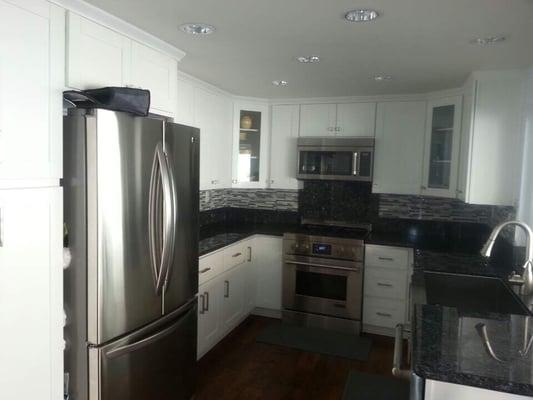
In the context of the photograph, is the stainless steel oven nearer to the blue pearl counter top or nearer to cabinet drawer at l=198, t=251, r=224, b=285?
cabinet drawer at l=198, t=251, r=224, b=285

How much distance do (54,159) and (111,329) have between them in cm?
83

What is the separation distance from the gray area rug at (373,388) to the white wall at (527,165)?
1.45 meters

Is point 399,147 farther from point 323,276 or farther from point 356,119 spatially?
point 323,276

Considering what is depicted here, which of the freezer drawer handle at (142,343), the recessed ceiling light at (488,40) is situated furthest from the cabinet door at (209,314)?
→ the recessed ceiling light at (488,40)

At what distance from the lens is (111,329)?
74.6 inches

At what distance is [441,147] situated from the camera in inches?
140

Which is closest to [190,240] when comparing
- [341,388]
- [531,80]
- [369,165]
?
[341,388]

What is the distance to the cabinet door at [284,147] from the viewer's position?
13.9 ft

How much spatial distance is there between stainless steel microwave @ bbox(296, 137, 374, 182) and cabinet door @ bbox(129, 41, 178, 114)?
1772 mm

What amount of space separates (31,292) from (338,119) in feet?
10.4

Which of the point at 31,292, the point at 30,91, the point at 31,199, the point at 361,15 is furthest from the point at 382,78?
the point at 31,292

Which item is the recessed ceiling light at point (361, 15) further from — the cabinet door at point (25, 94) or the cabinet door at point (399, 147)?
the cabinet door at point (399, 147)

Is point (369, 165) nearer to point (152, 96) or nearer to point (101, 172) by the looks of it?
point (152, 96)

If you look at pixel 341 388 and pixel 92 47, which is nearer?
pixel 92 47
